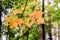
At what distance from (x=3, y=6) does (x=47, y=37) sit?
1.36 m

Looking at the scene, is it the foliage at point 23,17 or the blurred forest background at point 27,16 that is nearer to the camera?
the foliage at point 23,17

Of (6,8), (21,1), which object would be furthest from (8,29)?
(21,1)

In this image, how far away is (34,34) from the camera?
2771mm

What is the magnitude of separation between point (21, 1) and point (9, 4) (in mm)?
221

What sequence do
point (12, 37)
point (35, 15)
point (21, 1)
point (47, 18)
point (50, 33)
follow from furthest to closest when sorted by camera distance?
point (50, 33) → point (47, 18) → point (12, 37) → point (21, 1) → point (35, 15)

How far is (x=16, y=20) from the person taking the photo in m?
1.86

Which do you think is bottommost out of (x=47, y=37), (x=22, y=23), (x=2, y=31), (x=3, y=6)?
(x=47, y=37)

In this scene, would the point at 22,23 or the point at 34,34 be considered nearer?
the point at 22,23

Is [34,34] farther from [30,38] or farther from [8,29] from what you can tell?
[8,29]

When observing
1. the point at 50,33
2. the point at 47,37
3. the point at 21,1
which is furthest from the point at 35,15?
the point at 47,37

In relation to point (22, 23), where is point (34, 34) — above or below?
below

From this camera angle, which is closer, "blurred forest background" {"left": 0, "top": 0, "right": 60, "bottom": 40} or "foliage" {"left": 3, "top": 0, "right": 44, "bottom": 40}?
"foliage" {"left": 3, "top": 0, "right": 44, "bottom": 40}

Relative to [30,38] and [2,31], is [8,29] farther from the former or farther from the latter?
[30,38]

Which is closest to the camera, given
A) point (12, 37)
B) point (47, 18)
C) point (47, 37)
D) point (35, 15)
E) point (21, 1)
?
point (35, 15)
